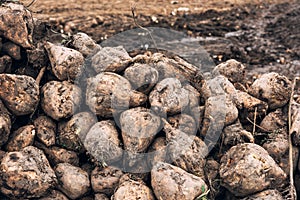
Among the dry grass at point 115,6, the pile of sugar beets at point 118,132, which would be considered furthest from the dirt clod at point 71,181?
the dry grass at point 115,6

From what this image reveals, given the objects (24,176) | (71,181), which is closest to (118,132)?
(71,181)

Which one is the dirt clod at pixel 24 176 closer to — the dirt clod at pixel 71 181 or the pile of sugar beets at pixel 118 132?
the pile of sugar beets at pixel 118 132

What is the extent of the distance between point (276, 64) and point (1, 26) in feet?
19.2

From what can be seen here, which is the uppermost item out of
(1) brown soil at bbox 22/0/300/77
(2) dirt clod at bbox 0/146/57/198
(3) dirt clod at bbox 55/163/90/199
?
(2) dirt clod at bbox 0/146/57/198

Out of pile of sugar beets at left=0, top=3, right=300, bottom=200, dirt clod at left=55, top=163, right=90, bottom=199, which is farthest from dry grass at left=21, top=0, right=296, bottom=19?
dirt clod at left=55, top=163, right=90, bottom=199

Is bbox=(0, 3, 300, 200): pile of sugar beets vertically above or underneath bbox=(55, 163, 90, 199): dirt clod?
above

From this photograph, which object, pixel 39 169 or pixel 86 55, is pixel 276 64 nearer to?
pixel 86 55

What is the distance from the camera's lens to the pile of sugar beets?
13.8 feet

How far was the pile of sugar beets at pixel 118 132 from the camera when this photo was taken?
4207 millimetres

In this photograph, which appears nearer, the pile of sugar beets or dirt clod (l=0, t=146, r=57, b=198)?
dirt clod (l=0, t=146, r=57, b=198)

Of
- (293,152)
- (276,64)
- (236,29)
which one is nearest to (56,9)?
(236,29)

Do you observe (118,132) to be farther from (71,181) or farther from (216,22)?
(216,22)

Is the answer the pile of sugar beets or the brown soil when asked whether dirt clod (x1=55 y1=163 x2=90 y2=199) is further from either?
the brown soil

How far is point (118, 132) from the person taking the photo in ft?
14.6
